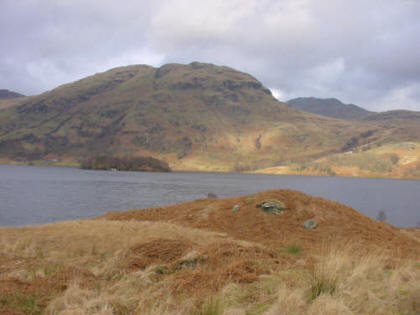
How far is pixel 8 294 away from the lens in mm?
5992

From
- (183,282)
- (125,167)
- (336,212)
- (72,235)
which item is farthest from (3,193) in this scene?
(125,167)

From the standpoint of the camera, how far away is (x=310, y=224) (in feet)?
57.6

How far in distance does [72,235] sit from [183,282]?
10676 millimetres

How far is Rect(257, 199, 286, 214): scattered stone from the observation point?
62.5 feet

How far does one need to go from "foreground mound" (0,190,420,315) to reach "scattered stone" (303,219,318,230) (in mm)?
52

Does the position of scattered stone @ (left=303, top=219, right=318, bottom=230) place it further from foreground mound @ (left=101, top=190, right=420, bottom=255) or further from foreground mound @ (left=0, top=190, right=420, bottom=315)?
foreground mound @ (left=101, top=190, right=420, bottom=255)

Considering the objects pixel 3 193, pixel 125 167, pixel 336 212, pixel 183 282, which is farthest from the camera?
pixel 125 167

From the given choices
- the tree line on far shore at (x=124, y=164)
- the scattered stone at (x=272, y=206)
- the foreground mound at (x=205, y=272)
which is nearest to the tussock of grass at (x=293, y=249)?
the foreground mound at (x=205, y=272)

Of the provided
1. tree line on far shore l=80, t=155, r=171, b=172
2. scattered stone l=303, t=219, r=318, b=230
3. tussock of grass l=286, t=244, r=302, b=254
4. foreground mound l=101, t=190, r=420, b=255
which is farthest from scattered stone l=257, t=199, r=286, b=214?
tree line on far shore l=80, t=155, r=171, b=172

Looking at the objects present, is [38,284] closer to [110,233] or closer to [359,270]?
[359,270]

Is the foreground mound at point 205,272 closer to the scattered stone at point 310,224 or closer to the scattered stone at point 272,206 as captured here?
the scattered stone at point 310,224

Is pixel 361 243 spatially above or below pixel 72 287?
below

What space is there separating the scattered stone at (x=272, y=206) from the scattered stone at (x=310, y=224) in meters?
1.83

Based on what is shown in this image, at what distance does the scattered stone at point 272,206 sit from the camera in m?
19.1
